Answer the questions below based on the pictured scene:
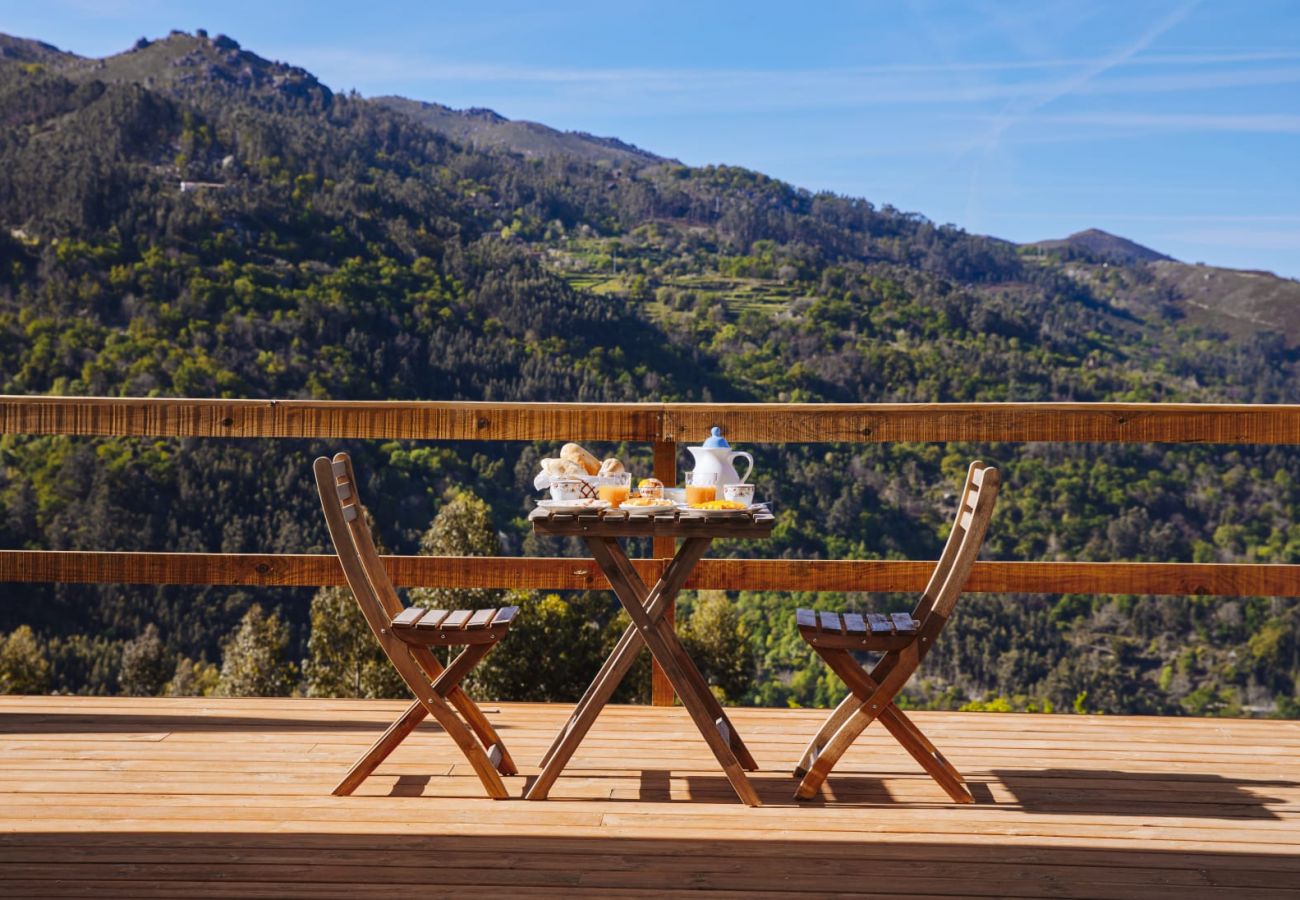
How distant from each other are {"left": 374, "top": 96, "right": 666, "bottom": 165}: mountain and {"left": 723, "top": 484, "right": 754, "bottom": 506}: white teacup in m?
68.0

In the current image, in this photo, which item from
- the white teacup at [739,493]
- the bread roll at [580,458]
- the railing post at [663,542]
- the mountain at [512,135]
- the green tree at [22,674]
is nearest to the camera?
the white teacup at [739,493]

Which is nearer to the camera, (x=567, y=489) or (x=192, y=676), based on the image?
(x=567, y=489)

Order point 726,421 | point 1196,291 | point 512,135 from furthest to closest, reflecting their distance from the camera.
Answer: point 512,135, point 1196,291, point 726,421

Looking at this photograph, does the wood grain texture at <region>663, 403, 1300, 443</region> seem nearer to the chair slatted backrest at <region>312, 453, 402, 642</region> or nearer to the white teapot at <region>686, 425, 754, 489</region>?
the white teapot at <region>686, 425, 754, 489</region>

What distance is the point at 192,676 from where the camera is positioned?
22672 millimetres

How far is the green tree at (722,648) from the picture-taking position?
18.1 m

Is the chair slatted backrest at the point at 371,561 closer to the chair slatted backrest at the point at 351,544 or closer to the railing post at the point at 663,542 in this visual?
the chair slatted backrest at the point at 351,544

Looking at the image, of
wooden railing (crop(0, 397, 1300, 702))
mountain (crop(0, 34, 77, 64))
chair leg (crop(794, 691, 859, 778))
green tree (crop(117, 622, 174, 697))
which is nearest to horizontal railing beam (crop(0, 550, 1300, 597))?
wooden railing (crop(0, 397, 1300, 702))

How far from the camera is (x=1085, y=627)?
2748cm

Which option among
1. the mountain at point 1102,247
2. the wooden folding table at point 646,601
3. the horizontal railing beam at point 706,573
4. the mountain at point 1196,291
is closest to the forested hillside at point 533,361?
the mountain at point 1196,291

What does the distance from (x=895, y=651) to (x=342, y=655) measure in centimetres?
1384

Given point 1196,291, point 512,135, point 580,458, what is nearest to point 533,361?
point 580,458

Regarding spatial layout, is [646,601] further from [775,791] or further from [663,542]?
[663,542]

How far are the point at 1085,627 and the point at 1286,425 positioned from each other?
25.8 metres
